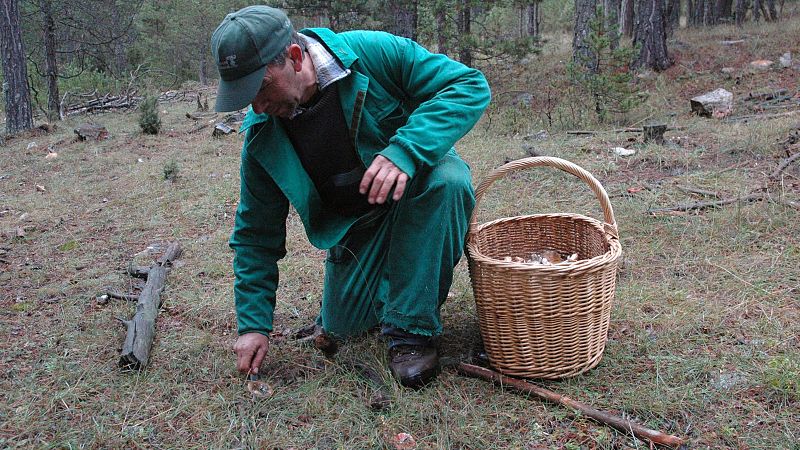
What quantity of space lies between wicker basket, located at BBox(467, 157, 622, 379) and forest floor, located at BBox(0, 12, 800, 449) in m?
0.11

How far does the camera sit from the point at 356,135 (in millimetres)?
2217

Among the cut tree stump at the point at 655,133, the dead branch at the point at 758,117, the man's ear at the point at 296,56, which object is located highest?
the man's ear at the point at 296,56

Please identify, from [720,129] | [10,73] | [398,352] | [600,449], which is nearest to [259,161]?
[398,352]

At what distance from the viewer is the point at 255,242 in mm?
2393

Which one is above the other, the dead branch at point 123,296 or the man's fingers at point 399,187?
the man's fingers at point 399,187

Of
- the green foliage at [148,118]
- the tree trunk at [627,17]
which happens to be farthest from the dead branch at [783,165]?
the tree trunk at [627,17]

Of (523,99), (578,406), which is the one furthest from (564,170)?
(523,99)

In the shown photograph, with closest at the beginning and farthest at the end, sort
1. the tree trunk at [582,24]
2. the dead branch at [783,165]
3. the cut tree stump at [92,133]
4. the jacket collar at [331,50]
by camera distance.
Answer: the jacket collar at [331,50] < the dead branch at [783,165] < the tree trunk at [582,24] < the cut tree stump at [92,133]

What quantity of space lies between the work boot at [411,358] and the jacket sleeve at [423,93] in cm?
64

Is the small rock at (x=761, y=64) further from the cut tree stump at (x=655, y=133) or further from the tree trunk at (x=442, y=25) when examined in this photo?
the cut tree stump at (x=655, y=133)

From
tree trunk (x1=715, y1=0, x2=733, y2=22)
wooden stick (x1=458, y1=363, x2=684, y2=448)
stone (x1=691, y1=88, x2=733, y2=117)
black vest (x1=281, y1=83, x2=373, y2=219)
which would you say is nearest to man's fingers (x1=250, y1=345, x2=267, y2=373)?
black vest (x1=281, y1=83, x2=373, y2=219)

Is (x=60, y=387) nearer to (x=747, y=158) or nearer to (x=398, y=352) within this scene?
(x=398, y=352)

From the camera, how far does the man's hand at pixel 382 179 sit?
1922 millimetres

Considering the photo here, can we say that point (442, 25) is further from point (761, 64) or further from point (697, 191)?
point (697, 191)
